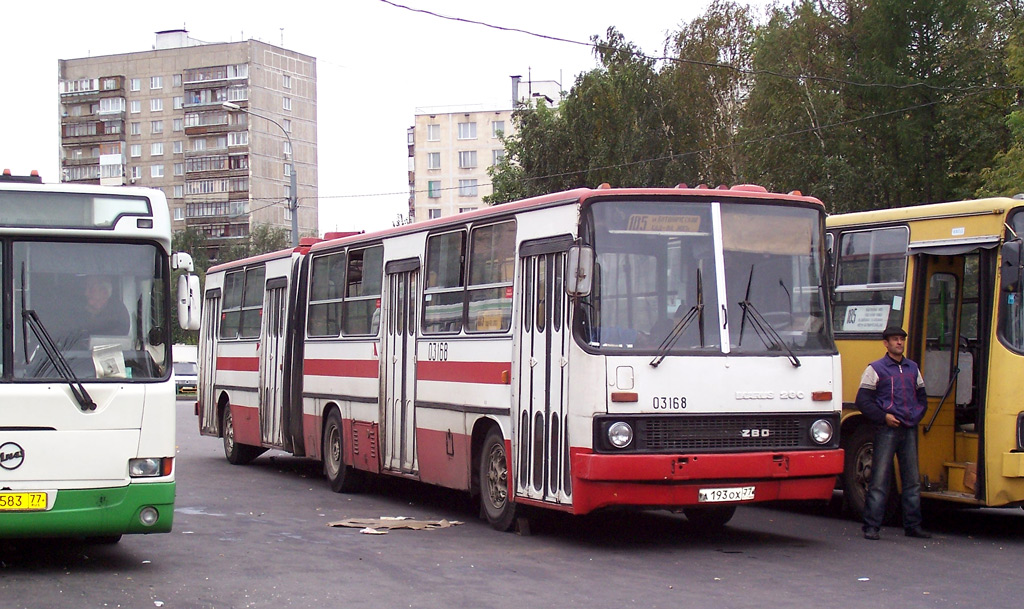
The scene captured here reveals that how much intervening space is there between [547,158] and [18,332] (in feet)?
141

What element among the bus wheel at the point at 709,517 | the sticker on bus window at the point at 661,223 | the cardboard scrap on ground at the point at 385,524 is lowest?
the cardboard scrap on ground at the point at 385,524

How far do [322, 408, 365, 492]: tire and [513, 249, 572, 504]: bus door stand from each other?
498 cm

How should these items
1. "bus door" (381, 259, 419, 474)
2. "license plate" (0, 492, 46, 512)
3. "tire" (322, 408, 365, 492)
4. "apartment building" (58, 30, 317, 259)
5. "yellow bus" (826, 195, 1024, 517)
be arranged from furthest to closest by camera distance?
"apartment building" (58, 30, 317, 259)
"tire" (322, 408, 365, 492)
"bus door" (381, 259, 419, 474)
"yellow bus" (826, 195, 1024, 517)
"license plate" (0, 492, 46, 512)

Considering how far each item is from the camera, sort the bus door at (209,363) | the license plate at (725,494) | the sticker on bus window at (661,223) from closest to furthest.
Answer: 1. the license plate at (725,494)
2. the sticker on bus window at (661,223)
3. the bus door at (209,363)

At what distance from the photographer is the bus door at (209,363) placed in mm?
21875

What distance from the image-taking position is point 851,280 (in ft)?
44.7

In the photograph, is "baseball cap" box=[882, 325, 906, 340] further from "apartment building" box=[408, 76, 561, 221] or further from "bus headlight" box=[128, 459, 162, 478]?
"apartment building" box=[408, 76, 561, 221]

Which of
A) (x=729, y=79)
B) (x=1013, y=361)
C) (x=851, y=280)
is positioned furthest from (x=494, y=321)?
(x=729, y=79)

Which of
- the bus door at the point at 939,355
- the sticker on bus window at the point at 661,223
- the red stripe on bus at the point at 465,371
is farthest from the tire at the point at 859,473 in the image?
the red stripe on bus at the point at 465,371

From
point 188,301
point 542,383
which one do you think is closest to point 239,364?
point 542,383

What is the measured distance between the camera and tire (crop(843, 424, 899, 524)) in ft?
43.0

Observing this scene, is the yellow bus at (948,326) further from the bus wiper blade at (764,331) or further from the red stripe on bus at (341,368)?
the red stripe on bus at (341,368)

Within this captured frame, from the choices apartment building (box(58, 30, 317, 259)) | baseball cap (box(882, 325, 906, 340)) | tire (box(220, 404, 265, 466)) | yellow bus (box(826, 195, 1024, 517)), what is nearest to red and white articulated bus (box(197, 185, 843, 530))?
baseball cap (box(882, 325, 906, 340))

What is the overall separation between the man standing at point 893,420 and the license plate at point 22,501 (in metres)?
6.77
